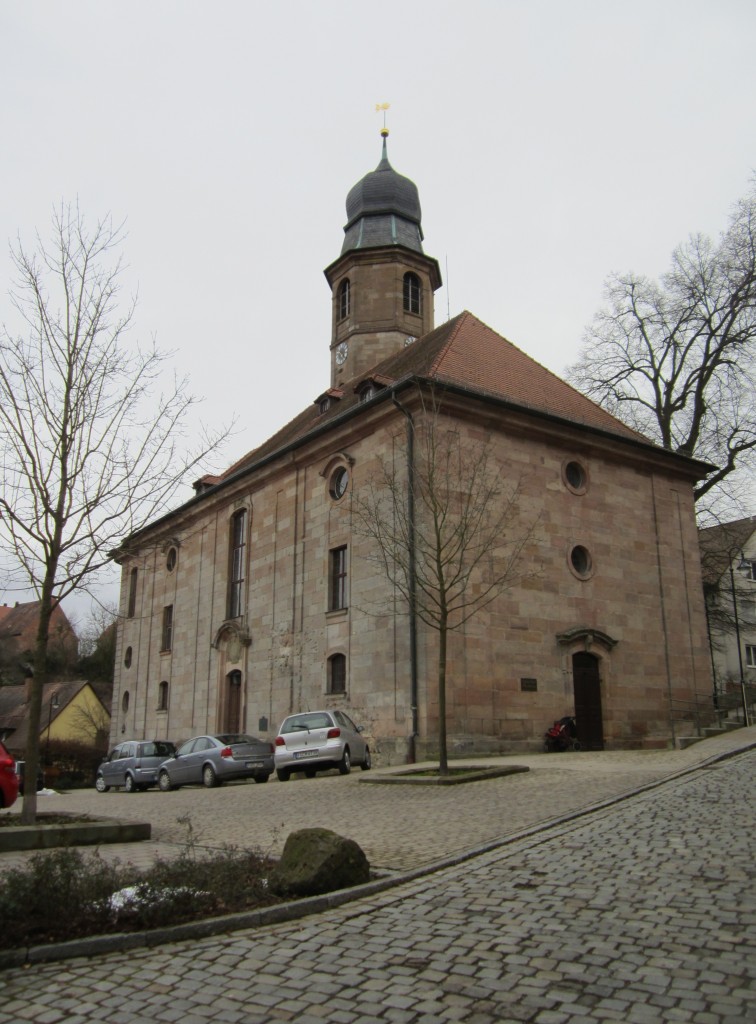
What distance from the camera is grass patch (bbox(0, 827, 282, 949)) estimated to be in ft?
17.5

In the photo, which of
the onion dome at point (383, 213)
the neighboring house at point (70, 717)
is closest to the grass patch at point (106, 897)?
the onion dome at point (383, 213)

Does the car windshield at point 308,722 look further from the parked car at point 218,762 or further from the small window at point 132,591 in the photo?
the small window at point 132,591

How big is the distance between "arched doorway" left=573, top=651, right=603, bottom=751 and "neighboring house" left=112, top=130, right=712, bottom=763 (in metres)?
0.05

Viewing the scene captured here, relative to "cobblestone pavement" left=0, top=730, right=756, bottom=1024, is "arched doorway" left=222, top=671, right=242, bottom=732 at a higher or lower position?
higher

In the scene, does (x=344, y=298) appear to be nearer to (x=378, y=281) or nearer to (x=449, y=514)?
(x=378, y=281)

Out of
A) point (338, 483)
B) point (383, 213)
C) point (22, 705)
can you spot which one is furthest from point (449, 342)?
point (22, 705)

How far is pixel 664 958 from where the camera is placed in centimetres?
482

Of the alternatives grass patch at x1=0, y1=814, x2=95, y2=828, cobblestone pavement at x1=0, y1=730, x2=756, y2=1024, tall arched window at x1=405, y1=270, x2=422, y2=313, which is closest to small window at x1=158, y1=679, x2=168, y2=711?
tall arched window at x1=405, y1=270, x2=422, y2=313

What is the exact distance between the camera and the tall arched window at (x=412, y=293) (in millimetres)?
34938

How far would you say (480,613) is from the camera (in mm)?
20922

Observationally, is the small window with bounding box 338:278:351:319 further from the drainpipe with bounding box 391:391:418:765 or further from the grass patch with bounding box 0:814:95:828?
the grass patch with bounding box 0:814:95:828

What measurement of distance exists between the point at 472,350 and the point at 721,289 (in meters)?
10.1

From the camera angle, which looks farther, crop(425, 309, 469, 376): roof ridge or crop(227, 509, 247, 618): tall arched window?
crop(227, 509, 247, 618): tall arched window

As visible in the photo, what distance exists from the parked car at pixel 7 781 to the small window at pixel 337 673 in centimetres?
1265
